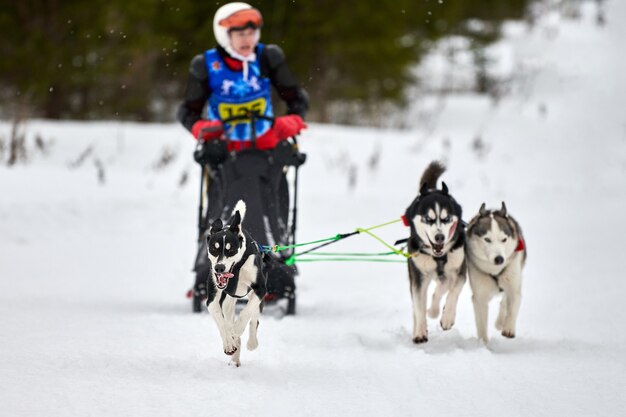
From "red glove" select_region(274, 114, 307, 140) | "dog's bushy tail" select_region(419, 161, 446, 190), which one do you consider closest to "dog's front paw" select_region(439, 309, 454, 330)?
"dog's bushy tail" select_region(419, 161, 446, 190)

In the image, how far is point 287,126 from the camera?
4.81 metres

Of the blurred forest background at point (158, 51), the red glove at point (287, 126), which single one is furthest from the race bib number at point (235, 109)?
the blurred forest background at point (158, 51)

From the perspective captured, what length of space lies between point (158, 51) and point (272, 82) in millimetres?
10654

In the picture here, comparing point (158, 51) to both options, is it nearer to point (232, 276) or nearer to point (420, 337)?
point (420, 337)

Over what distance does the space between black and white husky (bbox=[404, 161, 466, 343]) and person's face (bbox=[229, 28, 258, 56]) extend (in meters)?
1.51

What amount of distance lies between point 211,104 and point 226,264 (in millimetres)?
2269

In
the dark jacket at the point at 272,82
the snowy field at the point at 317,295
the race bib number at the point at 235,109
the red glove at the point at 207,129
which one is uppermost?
the dark jacket at the point at 272,82

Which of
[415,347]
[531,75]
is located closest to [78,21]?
[415,347]

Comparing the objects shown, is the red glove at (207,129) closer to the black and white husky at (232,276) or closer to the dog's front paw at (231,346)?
the black and white husky at (232,276)

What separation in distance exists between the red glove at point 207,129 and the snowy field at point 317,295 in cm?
107

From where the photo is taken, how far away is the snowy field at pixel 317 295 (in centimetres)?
316

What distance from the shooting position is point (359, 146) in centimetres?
1285

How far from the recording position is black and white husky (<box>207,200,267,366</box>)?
3010 millimetres

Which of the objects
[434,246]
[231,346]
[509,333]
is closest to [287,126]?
[434,246]
